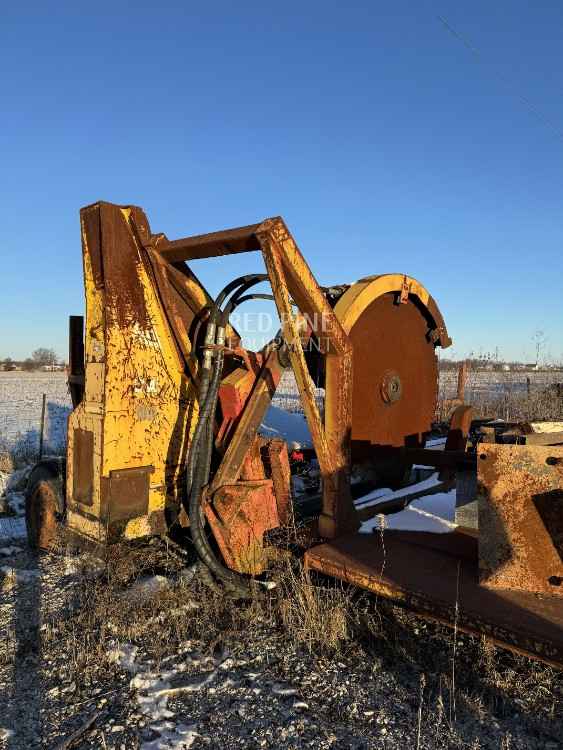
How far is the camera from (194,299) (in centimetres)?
368

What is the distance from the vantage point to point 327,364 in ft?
10.6

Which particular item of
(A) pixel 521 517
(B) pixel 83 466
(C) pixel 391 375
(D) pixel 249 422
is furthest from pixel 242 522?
(C) pixel 391 375

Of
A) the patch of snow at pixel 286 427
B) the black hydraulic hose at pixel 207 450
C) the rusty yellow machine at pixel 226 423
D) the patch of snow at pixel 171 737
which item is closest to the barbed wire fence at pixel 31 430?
Result: the patch of snow at pixel 286 427

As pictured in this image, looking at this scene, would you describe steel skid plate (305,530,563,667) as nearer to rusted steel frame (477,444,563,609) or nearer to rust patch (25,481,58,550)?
rusted steel frame (477,444,563,609)

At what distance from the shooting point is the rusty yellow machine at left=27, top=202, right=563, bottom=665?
291 centimetres

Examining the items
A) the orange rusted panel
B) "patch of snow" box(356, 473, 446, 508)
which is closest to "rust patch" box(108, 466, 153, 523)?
the orange rusted panel

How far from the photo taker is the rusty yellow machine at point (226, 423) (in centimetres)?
291

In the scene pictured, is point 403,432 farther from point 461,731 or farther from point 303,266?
point 461,731

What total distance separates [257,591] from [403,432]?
73.7 inches

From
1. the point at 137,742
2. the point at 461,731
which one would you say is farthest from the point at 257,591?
the point at 461,731

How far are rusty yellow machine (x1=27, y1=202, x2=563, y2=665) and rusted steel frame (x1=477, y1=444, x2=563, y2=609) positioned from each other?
1 centimetres

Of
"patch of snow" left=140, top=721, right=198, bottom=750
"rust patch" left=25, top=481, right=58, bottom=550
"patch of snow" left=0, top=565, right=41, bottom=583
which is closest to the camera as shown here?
"patch of snow" left=140, top=721, right=198, bottom=750

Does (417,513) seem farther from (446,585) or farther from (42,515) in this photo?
(42,515)

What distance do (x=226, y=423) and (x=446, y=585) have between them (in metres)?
1.76
